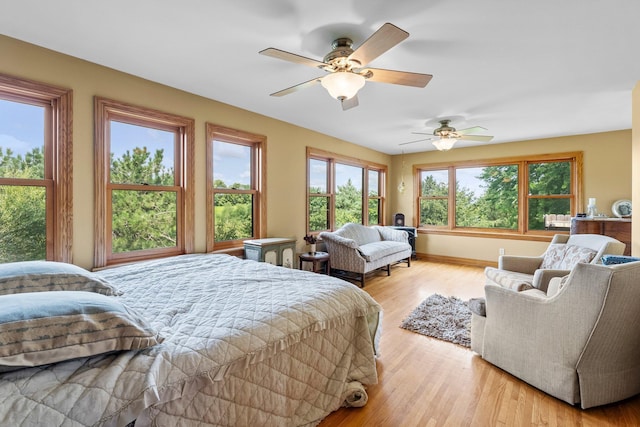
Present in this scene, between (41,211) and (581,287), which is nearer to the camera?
(581,287)

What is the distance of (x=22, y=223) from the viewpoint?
7.63ft

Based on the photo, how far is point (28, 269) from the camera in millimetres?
1589

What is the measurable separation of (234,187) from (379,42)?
2.69m

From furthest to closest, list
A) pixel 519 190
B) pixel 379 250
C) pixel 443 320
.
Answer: pixel 519 190 < pixel 379 250 < pixel 443 320

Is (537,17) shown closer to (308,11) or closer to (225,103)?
(308,11)

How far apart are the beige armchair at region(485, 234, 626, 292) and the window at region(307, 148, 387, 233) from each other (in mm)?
2841

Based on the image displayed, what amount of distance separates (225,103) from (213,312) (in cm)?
286

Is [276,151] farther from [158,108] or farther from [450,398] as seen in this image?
[450,398]

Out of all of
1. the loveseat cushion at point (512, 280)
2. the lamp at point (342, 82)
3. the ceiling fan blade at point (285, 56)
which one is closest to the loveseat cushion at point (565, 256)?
the loveseat cushion at point (512, 280)

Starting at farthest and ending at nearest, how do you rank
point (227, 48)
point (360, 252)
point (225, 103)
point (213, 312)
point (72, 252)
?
1. point (360, 252)
2. point (225, 103)
3. point (72, 252)
4. point (227, 48)
5. point (213, 312)

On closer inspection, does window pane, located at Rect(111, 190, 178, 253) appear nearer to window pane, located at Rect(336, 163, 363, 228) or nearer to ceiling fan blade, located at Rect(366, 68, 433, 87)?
ceiling fan blade, located at Rect(366, 68, 433, 87)

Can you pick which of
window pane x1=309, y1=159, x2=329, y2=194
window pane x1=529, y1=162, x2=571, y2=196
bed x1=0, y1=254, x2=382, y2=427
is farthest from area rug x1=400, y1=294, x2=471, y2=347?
→ window pane x1=529, y1=162, x2=571, y2=196

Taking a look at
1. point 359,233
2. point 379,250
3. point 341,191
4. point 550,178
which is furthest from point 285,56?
point 550,178

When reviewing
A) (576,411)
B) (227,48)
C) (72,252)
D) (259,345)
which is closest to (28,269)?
(72,252)
